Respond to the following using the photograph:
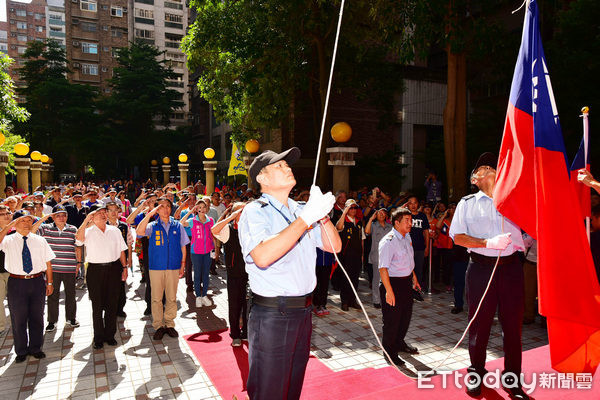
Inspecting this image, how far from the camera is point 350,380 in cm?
521

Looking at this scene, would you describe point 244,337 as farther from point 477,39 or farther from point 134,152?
point 134,152

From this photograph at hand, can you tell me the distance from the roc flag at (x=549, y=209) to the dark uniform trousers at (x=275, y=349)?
191 cm

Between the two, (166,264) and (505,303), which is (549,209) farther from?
(166,264)

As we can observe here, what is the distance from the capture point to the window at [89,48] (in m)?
61.6

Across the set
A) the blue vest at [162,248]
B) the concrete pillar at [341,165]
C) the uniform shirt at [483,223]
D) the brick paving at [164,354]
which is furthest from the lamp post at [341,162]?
the uniform shirt at [483,223]

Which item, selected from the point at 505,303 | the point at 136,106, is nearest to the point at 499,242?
the point at 505,303

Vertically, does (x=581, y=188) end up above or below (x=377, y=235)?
above

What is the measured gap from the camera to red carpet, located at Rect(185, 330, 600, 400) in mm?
3830

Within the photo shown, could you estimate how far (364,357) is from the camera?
6.22m

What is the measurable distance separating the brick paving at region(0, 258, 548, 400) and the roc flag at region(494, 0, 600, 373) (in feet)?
9.26

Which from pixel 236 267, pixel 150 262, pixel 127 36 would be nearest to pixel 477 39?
pixel 236 267

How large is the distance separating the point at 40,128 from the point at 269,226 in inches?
1745

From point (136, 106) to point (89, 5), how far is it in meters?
30.1

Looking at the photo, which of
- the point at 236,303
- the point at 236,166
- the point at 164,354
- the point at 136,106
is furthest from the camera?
the point at 136,106
